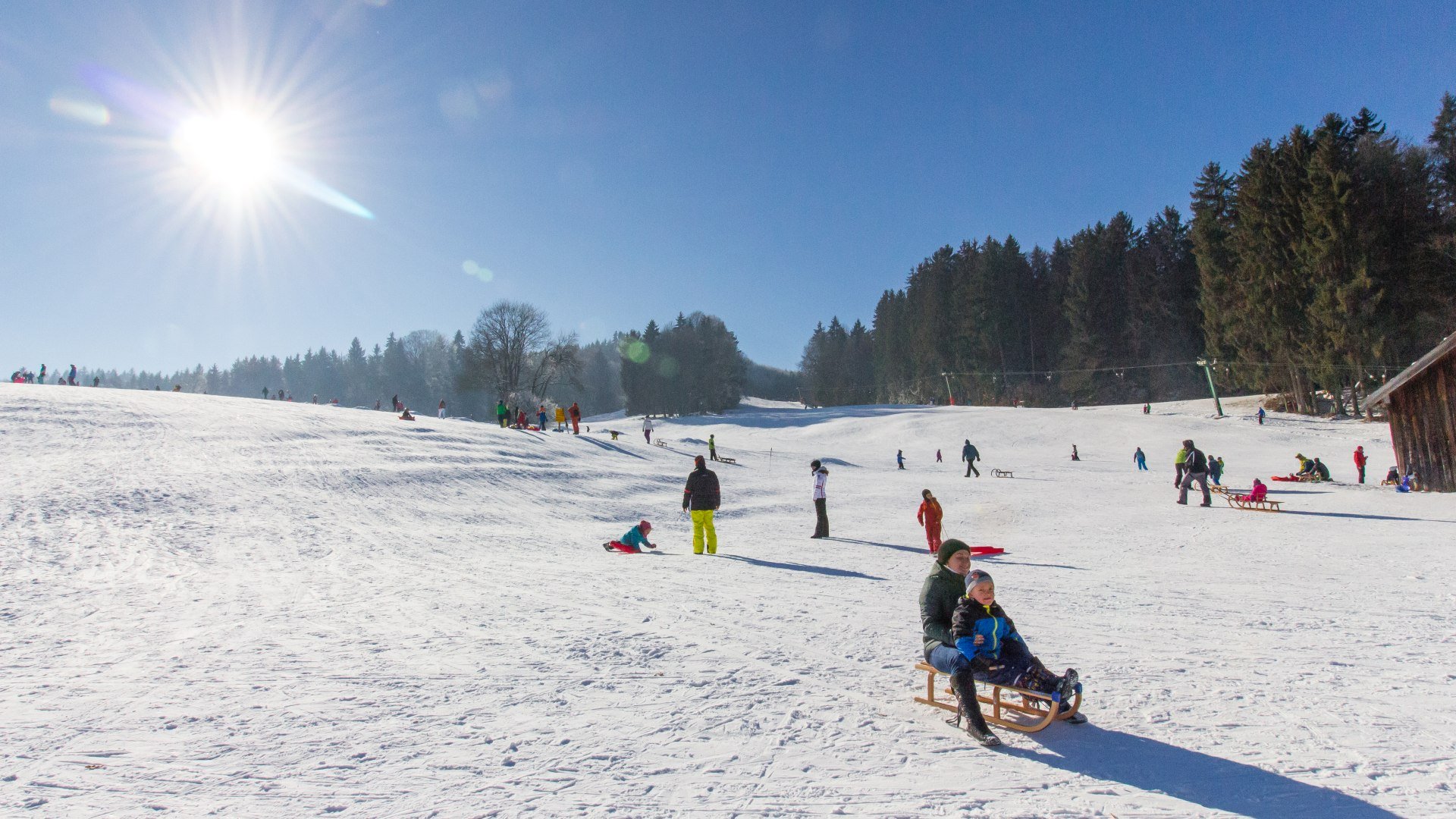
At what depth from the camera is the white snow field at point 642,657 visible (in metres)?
3.66

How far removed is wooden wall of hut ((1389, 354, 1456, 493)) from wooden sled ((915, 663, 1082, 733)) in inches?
939

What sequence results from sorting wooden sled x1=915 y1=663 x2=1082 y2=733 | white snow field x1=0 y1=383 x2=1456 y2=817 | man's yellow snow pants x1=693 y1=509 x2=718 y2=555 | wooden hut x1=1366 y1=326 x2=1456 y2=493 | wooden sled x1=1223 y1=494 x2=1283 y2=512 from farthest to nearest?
1. wooden hut x1=1366 y1=326 x2=1456 y2=493
2. wooden sled x1=1223 y1=494 x2=1283 y2=512
3. man's yellow snow pants x1=693 y1=509 x2=718 y2=555
4. wooden sled x1=915 y1=663 x2=1082 y2=733
5. white snow field x1=0 y1=383 x2=1456 y2=817

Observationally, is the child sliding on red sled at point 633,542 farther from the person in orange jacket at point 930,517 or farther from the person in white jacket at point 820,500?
the person in orange jacket at point 930,517

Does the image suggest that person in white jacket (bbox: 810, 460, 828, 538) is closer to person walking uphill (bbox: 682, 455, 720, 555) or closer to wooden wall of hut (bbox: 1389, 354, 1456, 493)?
person walking uphill (bbox: 682, 455, 720, 555)

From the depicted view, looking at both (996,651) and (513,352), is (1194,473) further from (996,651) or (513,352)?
(513,352)

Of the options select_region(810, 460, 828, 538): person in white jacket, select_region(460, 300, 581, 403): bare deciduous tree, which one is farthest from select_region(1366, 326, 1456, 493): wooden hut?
select_region(460, 300, 581, 403): bare deciduous tree

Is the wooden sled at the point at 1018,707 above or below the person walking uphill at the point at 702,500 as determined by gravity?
below

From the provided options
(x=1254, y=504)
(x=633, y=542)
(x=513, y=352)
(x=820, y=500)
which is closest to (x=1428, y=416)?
(x=1254, y=504)

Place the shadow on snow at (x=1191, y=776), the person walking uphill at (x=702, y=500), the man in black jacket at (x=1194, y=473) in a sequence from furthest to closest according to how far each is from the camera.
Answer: the man in black jacket at (x=1194, y=473)
the person walking uphill at (x=702, y=500)
the shadow on snow at (x=1191, y=776)

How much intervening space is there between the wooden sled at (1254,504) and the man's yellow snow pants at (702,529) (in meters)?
15.3

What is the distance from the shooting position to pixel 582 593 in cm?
859

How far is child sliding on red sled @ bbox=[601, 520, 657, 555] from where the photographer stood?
12570mm

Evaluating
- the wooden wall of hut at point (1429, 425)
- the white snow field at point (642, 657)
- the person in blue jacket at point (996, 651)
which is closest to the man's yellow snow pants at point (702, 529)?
the white snow field at point (642, 657)

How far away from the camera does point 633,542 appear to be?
12.6 meters
